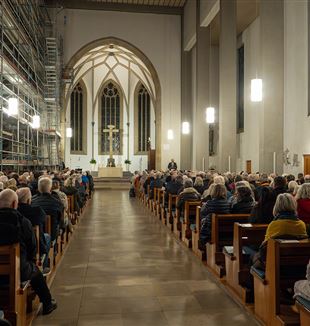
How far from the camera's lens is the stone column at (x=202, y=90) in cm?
1869

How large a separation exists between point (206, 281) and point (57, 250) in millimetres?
2387

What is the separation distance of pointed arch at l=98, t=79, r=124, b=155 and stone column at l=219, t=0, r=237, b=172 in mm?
17117

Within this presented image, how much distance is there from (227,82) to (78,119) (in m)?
17.9

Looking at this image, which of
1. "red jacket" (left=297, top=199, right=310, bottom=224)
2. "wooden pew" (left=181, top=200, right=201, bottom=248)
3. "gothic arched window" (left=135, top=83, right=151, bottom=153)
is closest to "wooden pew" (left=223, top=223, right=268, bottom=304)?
"red jacket" (left=297, top=199, right=310, bottom=224)

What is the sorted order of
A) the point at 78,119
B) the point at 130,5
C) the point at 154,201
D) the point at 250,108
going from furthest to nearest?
the point at 78,119, the point at 130,5, the point at 250,108, the point at 154,201

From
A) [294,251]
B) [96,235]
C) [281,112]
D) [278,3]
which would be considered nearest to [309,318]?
[294,251]

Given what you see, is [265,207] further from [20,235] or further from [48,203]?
[48,203]

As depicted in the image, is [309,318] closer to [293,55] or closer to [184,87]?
[293,55]

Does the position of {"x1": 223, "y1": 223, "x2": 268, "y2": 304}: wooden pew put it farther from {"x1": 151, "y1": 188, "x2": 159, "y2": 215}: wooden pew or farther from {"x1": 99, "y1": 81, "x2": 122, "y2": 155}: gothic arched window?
{"x1": 99, "y1": 81, "x2": 122, "y2": 155}: gothic arched window

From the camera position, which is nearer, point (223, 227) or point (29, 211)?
point (29, 211)

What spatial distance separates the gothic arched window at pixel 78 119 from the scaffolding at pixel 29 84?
9926mm

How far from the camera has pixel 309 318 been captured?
267cm

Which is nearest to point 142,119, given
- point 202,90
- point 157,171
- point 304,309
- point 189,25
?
point 189,25

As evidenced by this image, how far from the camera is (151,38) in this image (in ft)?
74.8
